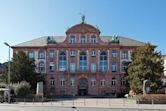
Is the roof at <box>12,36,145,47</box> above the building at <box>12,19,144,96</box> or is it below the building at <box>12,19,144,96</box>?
above

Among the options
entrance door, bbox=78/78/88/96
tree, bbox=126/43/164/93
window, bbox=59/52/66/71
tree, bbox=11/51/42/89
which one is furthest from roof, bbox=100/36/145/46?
tree, bbox=11/51/42/89

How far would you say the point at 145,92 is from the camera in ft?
190

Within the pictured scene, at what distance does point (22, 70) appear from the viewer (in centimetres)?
7450

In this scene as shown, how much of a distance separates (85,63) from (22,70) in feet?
60.5

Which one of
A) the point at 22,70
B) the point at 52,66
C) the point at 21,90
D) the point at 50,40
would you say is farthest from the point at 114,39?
the point at 21,90

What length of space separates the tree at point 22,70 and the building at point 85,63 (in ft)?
34.0

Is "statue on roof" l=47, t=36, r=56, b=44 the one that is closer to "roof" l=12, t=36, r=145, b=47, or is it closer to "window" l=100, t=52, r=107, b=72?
"roof" l=12, t=36, r=145, b=47

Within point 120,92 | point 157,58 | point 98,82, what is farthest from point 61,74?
point 157,58

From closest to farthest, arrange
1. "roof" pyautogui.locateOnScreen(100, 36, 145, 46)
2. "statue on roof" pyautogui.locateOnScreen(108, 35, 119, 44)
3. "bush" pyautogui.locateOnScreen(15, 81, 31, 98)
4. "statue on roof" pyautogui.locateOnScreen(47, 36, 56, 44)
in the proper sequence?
"bush" pyautogui.locateOnScreen(15, 81, 31, 98), "statue on roof" pyautogui.locateOnScreen(108, 35, 119, 44), "statue on roof" pyautogui.locateOnScreen(47, 36, 56, 44), "roof" pyautogui.locateOnScreen(100, 36, 145, 46)

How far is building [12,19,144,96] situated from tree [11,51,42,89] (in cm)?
1035

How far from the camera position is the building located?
8531 centimetres

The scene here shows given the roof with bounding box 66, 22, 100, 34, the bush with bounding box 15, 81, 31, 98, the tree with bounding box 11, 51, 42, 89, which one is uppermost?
the roof with bounding box 66, 22, 100, 34

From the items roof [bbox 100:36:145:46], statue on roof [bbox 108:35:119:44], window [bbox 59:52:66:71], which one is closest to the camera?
statue on roof [bbox 108:35:119:44]

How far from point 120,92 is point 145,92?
26.8m
